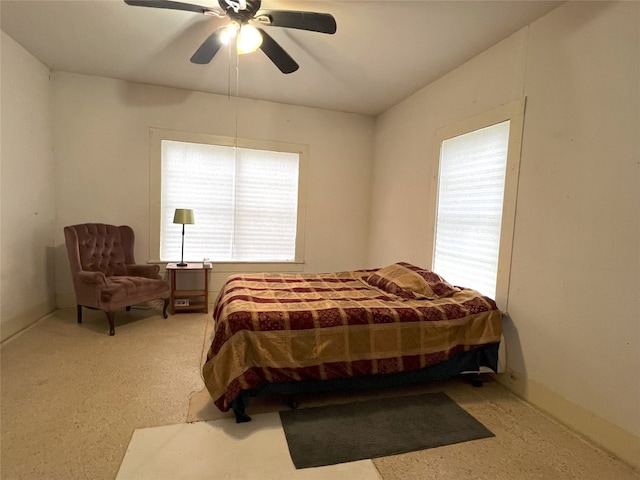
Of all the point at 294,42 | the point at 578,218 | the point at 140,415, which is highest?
the point at 294,42

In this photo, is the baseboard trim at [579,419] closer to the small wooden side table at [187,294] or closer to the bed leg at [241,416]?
the bed leg at [241,416]

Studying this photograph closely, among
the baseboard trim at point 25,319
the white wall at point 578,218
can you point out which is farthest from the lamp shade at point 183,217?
the white wall at point 578,218

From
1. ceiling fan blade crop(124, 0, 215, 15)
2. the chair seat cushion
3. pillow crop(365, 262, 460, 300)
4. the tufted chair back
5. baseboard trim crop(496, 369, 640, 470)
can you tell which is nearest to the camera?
baseboard trim crop(496, 369, 640, 470)

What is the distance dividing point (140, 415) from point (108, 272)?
2165 millimetres

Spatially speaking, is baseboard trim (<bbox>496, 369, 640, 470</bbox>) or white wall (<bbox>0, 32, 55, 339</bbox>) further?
white wall (<bbox>0, 32, 55, 339</bbox>)

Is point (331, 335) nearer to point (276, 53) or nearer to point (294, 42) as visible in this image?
point (276, 53)

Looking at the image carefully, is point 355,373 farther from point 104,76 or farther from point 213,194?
point 104,76

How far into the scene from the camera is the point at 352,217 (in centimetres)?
468

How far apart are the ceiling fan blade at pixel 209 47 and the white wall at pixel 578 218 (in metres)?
2.18

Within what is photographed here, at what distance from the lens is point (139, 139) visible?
3.78 metres

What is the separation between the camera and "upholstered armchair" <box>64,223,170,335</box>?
9.86 feet

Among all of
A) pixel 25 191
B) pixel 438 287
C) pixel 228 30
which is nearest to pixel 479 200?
pixel 438 287

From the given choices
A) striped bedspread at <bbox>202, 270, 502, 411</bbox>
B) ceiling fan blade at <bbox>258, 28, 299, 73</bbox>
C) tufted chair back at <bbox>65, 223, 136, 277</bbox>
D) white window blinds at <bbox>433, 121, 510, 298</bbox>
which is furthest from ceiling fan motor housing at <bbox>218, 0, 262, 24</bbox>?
tufted chair back at <bbox>65, 223, 136, 277</bbox>

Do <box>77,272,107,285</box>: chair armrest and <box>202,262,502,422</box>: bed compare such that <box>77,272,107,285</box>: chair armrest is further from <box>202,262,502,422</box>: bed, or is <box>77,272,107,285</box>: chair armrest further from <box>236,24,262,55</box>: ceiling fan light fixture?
<box>236,24,262,55</box>: ceiling fan light fixture
